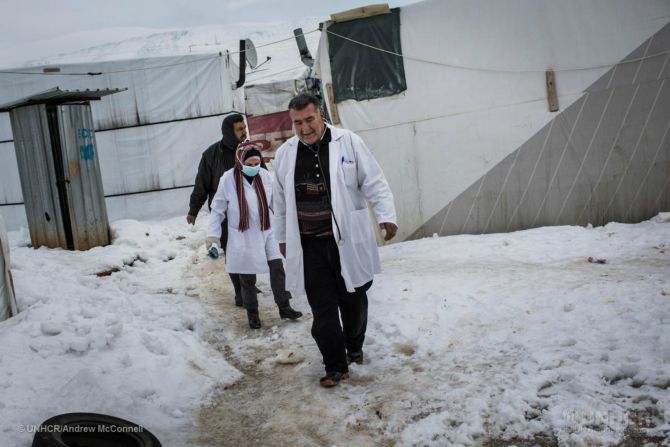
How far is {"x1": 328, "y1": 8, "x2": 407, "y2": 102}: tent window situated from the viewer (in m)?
7.85

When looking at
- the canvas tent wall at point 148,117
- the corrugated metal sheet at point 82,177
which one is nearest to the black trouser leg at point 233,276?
the corrugated metal sheet at point 82,177

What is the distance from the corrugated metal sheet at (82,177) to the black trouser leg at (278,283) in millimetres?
4475

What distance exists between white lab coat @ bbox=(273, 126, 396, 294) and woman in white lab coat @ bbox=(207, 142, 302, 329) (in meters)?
1.50

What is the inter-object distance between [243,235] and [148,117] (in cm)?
738

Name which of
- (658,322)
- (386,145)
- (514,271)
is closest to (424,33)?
(386,145)

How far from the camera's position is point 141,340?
4.29 meters

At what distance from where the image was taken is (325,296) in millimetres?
3719

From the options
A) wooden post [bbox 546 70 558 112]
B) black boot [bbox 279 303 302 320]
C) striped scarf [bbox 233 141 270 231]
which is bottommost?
black boot [bbox 279 303 302 320]

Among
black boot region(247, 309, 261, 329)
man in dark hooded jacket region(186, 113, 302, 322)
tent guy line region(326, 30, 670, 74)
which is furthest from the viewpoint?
tent guy line region(326, 30, 670, 74)

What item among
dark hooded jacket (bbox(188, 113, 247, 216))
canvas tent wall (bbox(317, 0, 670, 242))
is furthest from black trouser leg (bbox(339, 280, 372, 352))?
canvas tent wall (bbox(317, 0, 670, 242))

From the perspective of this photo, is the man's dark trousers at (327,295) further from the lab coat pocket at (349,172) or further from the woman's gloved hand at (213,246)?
the woman's gloved hand at (213,246)

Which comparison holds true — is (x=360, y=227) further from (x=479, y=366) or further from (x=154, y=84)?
(x=154, y=84)

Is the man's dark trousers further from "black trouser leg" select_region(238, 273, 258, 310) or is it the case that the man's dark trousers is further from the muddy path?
"black trouser leg" select_region(238, 273, 258, 310)

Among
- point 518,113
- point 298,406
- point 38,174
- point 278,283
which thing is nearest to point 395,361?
point 298,406
